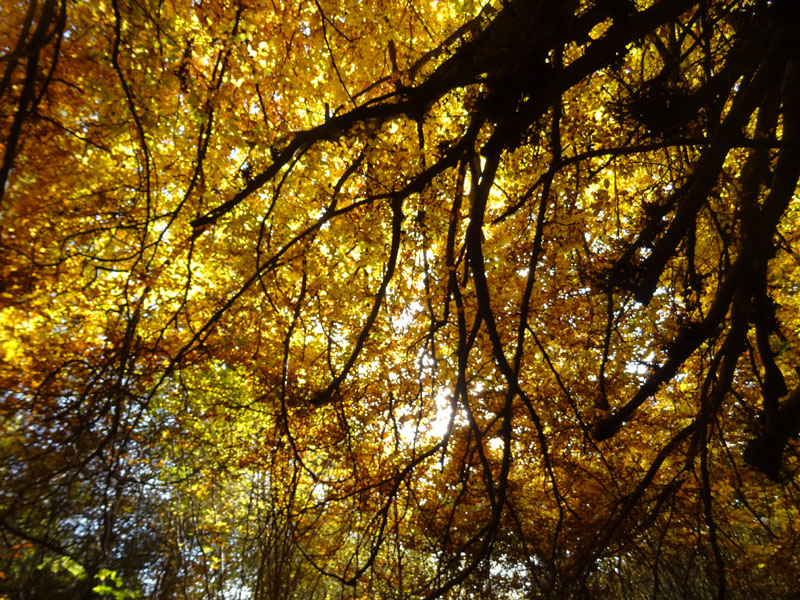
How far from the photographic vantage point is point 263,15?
4.89m

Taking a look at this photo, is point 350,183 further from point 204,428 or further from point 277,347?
point 204,428

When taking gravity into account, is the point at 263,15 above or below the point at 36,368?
above

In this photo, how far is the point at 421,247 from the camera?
4.49 meters

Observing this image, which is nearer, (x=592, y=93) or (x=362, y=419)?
(x=592, y=93)

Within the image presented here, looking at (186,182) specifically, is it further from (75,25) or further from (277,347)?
(277,347)

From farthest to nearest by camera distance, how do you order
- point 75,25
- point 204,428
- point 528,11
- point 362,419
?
point 204,428, point 362,419, point 75,25, point 528,11

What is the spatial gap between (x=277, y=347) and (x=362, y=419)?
1905 millimetres

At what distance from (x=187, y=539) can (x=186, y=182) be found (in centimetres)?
1027

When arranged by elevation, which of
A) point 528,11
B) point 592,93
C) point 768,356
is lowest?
point 768,356

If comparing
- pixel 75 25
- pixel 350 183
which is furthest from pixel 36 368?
pixel 350 183

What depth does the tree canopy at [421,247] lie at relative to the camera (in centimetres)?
214

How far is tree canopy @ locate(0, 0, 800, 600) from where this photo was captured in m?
2.14

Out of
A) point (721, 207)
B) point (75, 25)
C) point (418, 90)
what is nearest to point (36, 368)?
point (75, 25)

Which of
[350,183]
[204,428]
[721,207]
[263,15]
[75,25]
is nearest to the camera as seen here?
[721,207]
